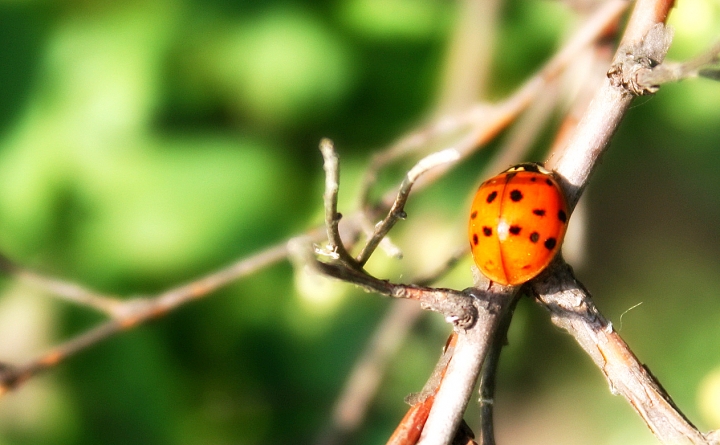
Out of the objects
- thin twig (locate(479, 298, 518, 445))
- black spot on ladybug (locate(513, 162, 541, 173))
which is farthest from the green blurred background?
thin twig (locate(479, 298, 518, 445))

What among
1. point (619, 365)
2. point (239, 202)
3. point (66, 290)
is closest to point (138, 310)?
point (66, 290)

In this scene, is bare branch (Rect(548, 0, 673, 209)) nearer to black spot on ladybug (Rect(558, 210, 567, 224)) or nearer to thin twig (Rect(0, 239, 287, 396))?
black spot on ladybug (Rect(558, 210, 567, 224))

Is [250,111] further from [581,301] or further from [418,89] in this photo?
[581,301]

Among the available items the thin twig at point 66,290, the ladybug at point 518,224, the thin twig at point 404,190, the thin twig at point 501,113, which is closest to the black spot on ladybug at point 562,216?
the ladybug at point 518,224

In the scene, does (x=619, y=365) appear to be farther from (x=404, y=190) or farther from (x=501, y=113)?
(x=501, y=113)

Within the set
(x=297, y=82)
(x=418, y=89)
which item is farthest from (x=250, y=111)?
(x=418, y=89)
